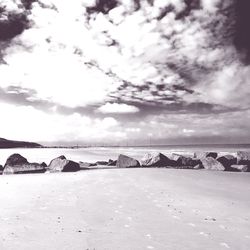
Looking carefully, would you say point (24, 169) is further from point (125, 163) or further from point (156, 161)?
point (156, 161)

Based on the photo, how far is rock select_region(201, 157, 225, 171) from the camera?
60.8 ft

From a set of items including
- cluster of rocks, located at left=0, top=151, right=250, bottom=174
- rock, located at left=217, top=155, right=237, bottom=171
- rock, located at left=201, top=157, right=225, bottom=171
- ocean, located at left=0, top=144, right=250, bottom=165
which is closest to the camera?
cluster of rocks, located at left=0, top=151, right=250, bottom=174

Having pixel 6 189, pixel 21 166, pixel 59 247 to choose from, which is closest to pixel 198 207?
pixel 59 247

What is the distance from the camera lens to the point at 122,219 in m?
6.33

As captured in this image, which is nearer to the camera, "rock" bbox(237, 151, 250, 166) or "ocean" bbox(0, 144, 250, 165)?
"rock" bbox(237, 151, 250, 166)

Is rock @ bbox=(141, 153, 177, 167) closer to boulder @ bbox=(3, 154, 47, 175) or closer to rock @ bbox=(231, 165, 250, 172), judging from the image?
rock @ bbox=(231, 165, 250, 172)

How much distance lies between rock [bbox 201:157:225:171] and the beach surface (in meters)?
8.55

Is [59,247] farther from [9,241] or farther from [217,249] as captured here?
[217,249]

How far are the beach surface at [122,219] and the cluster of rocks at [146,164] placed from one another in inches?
246

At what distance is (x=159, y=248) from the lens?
4.74 metres

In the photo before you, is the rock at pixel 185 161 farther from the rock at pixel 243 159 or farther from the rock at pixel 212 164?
the rock at pixel 243 159

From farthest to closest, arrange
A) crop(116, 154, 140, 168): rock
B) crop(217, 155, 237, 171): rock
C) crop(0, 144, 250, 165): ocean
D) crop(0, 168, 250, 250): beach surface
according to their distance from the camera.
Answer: crop(0, 144, 250, 165): ocean → crop(116, 154, 140, 168): rock → crop(217, 155, 237, 171): rock → crop(0, 168, 250, 250): beach surface

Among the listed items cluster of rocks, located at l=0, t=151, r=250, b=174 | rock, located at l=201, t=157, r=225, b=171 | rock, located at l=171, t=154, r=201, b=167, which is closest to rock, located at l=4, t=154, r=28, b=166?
cluster of rocks, located at l=0, t=151, r=250, b=174

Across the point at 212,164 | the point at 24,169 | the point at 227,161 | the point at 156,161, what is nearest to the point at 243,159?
the point at 227,161
